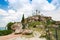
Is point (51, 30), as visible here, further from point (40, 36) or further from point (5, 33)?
point (5, 33)

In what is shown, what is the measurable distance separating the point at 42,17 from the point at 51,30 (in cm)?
1335

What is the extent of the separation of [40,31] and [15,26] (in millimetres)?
7295

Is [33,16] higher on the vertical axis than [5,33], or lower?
higher

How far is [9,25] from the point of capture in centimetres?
2453

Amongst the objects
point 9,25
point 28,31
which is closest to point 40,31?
point 28,31

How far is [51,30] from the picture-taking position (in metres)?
12.5

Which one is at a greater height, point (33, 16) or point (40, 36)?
point (33, 16)

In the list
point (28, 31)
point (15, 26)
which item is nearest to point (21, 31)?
point (28, 31)

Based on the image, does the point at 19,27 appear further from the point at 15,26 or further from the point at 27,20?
the point at 27,20

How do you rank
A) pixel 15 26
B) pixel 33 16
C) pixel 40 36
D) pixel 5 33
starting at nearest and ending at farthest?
pixel 40 36 < pixel 5 33 < pixel 15 26 < pixel 33 16

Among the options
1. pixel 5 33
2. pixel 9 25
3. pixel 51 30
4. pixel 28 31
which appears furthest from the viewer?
pixel 9 25

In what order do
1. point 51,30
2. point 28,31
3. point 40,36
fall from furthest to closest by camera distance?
point 28,31 → point 40,36 → point 51,30

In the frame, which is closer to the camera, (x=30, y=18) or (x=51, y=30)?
(x=51, y=30)

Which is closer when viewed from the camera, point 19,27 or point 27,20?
point 19,27
